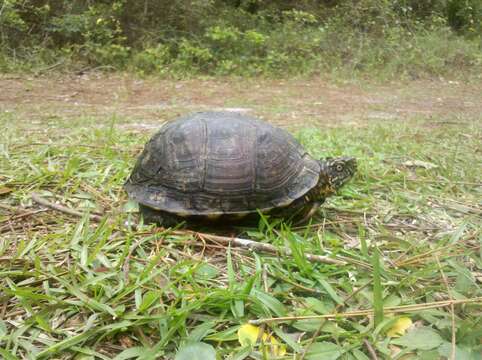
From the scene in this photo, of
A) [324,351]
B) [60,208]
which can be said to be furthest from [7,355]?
[60,208]

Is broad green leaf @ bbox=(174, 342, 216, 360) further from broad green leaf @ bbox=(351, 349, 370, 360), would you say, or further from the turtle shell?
the turtle shell

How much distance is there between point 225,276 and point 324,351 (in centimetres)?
62

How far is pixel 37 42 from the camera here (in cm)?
→ 888

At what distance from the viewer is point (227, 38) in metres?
9.59

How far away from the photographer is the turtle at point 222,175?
2266 mm

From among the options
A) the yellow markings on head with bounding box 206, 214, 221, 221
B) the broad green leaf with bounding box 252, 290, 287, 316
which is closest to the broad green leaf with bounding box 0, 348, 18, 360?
the broad green leaf with bounding box 252, 290, 287, 316

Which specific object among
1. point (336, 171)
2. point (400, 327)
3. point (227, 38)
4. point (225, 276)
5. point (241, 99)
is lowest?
point (241, 99)

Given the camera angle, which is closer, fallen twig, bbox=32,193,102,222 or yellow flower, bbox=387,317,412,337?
yellow flower, bbox=387,317,412,337

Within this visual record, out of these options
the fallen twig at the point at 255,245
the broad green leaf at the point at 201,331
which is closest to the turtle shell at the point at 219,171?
the fallen twig at the point at 255,245

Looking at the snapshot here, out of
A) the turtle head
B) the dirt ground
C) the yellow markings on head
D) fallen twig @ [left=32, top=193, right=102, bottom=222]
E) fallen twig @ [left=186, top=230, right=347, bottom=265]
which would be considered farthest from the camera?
the dirt ground

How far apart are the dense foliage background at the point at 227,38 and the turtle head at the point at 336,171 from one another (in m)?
6.83

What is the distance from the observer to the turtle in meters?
2.27

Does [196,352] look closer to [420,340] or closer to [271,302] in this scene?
[271,302]

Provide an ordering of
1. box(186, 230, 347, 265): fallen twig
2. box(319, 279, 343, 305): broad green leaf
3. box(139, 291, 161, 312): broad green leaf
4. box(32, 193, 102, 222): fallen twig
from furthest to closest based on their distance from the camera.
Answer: box(32, 193, 102, 222): fallen twig < box(186, 230, 347, 265): fallen twig < box(319, 279, 343, 305): broad green leaf < box(139, 291, 161, 312): broad green leaf
